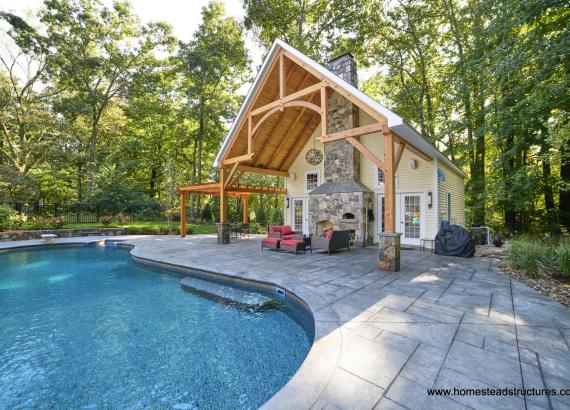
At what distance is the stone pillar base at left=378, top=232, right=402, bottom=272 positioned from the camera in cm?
587

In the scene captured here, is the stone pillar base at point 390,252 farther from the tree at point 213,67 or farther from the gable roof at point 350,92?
the tree at point 213,67

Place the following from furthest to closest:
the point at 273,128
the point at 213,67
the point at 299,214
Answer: the point at 213,67, the point at 299,214, the point at 273,128

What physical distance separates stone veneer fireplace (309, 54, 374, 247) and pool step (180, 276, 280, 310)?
581 centimetres

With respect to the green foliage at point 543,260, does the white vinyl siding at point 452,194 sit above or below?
above

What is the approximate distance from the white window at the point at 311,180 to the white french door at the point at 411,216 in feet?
13.1

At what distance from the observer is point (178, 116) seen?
19609mm

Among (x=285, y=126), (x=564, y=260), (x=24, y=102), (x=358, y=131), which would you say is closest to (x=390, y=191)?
(x=358, y=131)

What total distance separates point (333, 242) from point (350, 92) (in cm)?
454

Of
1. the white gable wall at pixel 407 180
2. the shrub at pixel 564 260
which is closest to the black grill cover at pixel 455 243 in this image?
the white gable wall at pixel 407 180

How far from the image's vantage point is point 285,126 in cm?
1179

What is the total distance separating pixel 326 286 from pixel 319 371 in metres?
2.62

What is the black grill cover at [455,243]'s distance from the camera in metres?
7.71

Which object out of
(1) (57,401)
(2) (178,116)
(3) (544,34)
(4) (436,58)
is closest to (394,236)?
(1) (57,401)

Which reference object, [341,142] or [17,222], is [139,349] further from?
[17,222]
